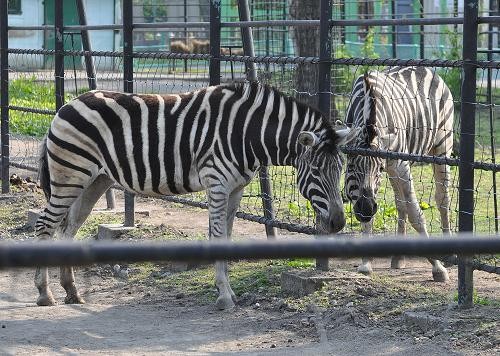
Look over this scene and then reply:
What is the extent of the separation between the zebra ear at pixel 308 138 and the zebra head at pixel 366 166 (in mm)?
401

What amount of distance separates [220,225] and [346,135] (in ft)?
3.63

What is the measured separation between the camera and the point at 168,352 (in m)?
5.85

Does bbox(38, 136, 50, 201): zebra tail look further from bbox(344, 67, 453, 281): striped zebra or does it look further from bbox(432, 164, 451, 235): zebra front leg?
bbox(432, 164, 451, 235): zebra front leg

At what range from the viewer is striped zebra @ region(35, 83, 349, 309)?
665 centimetres

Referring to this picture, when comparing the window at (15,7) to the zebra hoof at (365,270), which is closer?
the zebra hoof at (365,270)

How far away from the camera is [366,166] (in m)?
7.04

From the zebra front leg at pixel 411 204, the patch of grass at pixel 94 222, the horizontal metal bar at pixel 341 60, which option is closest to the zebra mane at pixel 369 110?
the horizontal metal bar at pixel 341 60

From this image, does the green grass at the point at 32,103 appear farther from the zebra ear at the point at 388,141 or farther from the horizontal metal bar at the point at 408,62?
the horizontal metal bar at the point at 408,62

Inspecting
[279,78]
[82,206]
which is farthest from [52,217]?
[279,78]

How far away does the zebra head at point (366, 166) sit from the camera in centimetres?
696

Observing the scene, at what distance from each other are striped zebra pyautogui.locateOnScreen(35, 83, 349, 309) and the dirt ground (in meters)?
0.34

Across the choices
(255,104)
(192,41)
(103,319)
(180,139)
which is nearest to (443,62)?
(255,104)

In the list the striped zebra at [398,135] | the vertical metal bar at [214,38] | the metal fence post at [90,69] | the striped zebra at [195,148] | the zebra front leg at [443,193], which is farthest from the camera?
the metal fence post at [90,69]

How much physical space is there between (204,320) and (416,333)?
1.56 m
